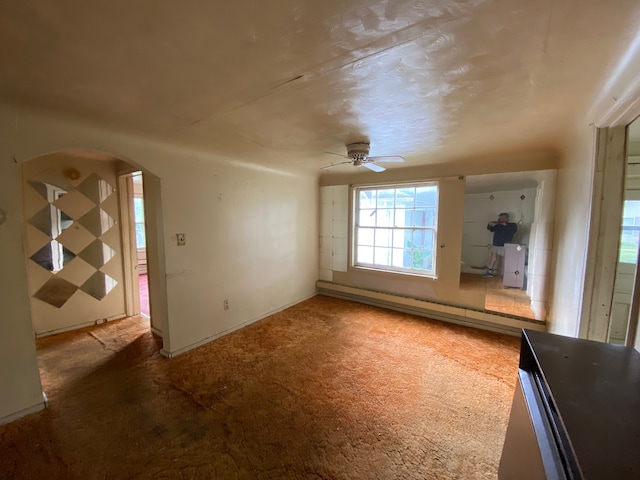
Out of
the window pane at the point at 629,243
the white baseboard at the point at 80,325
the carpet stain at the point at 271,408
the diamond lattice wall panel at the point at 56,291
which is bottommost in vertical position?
the carpet stain at the point at 271,408

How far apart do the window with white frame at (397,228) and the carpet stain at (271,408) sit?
1264 mm

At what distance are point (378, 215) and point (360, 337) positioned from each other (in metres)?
2.09

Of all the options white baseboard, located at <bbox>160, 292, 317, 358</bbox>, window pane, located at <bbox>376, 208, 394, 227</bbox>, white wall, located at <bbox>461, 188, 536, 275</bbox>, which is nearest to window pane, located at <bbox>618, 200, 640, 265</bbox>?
white wall, located at <bbox>461, 188, 536, 275</bbox>

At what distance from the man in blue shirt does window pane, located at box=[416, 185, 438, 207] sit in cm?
80

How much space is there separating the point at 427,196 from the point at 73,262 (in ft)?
16.3

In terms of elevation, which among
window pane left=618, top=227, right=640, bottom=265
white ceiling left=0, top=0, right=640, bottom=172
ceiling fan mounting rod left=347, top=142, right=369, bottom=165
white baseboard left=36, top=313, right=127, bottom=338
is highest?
white ceiling left=0, top=0, right=640, bottom=172

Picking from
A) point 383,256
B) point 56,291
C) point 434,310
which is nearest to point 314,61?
point 383,256

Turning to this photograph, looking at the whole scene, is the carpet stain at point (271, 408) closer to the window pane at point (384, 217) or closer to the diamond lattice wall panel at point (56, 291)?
the diamond lattice wall panel at point (56, 291)

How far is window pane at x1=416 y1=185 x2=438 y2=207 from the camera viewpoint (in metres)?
3.84

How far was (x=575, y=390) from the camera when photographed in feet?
3.00

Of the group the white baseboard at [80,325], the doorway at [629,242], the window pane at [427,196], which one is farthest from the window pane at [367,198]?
the white baseboard at [80,325]

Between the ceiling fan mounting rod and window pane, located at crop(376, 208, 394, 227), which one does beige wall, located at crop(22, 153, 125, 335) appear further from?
window pane, located at crop(376, 208, 394, 227)

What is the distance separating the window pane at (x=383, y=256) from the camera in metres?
4.35

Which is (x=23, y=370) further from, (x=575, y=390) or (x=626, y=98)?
(x=626, y=98)
